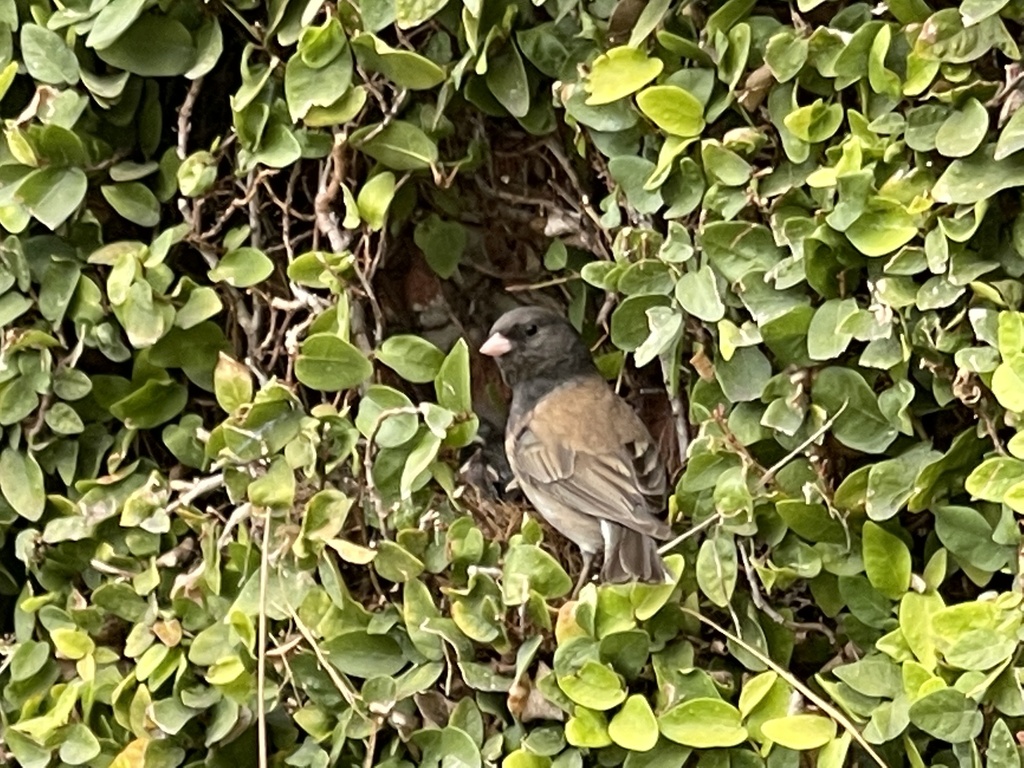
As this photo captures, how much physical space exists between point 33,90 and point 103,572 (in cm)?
67

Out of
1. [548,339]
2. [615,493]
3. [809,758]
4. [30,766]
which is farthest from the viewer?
[548,339]

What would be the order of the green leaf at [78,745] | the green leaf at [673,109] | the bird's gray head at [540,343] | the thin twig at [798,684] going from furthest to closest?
the bird's gray head at [540,343], the green leaf at [78,745], the green leaf at [673,109], the thin twig at [798,684]

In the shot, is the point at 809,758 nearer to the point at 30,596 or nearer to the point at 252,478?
the point at 252,478

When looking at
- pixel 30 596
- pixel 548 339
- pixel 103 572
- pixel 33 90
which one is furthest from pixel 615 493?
pixel 33 90

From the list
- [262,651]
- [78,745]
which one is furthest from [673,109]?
[78,745]

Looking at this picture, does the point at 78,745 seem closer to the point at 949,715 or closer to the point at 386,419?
the point at 386,419

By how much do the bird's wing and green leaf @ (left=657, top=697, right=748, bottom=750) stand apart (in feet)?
1.28

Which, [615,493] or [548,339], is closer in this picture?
[615,493]

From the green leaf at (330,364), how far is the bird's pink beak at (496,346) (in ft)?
1.20

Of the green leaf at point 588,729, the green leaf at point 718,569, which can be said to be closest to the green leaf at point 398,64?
the green leaf at point 718,569

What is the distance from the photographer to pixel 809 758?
135cm

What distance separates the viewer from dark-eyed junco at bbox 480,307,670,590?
1792 mm

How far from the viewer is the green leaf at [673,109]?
1416 millimetres

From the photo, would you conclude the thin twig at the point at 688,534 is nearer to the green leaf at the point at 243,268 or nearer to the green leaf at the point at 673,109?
the green leaf at the point at 673,109
